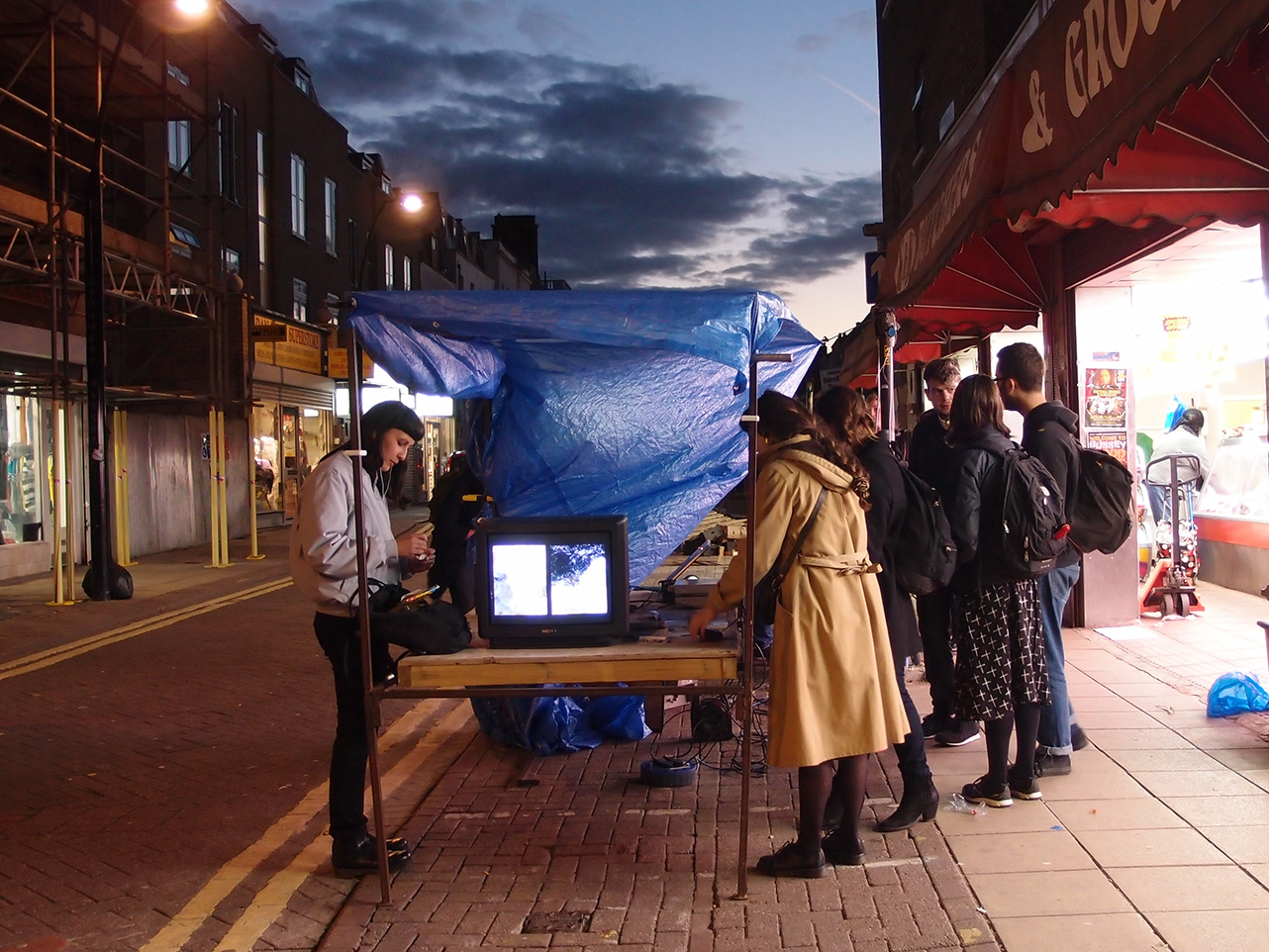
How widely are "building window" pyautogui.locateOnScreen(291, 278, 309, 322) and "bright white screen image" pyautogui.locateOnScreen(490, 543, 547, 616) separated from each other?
2273cm

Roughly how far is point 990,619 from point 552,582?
6.69 ft

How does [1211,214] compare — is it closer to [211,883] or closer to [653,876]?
[653,876]

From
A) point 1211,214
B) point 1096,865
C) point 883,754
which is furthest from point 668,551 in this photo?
point 1211,214

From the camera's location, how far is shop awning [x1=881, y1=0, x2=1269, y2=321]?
3.41 meters

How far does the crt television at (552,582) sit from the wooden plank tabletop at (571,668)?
0.19 metres

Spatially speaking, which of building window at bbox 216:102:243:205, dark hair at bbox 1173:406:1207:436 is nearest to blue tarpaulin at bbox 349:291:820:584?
dark hair at bbox 1173:406:1207:436

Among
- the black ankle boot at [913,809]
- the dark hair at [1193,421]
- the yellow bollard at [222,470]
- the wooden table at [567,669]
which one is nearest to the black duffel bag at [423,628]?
the wooden table at [567,669]

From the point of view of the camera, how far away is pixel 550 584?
429 cm

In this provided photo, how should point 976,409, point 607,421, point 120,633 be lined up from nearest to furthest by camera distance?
point 976,409, point 607,421, point 120,633

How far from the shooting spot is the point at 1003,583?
4.82m

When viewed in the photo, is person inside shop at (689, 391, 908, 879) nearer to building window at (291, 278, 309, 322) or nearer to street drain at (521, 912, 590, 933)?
street drain at (521, 912, 590, 933)

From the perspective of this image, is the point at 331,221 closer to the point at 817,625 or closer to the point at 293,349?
the point at 293,349

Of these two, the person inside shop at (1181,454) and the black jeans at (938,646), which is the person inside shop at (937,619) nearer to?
the black jeans at (938,646)

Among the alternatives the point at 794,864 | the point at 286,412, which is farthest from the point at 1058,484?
→ the point at 286,412
